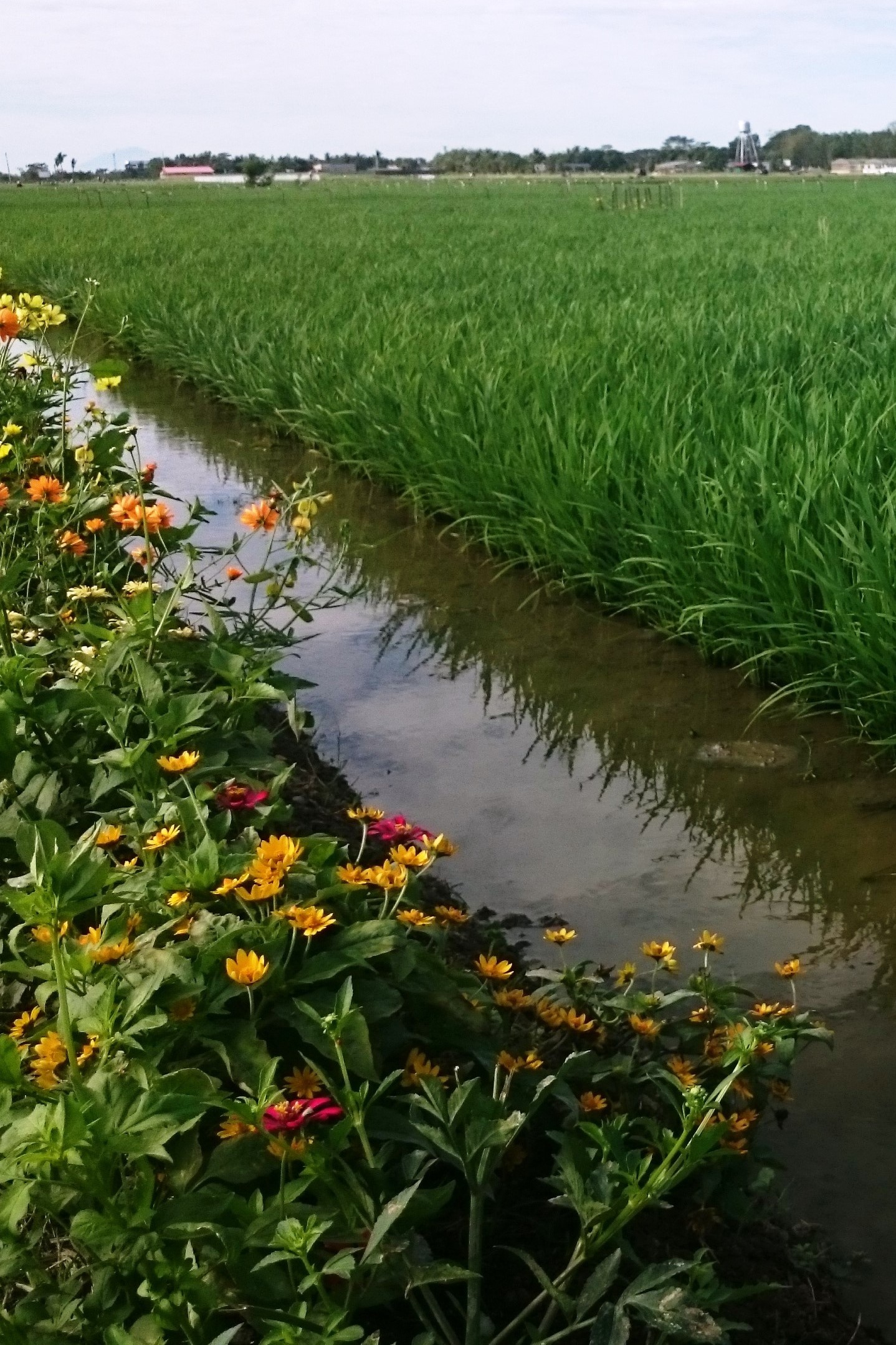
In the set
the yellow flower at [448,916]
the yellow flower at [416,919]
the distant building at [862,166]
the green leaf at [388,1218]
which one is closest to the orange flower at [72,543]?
the yellow flower at [448,916]

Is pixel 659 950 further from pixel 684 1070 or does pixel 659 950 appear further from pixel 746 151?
Result: pixel 746 151

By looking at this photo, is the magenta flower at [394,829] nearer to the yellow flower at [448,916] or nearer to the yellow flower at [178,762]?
the yellow flower at [448,916]

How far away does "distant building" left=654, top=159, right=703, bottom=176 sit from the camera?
8836 cm

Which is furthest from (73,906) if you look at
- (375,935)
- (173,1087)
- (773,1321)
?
(773,1321)

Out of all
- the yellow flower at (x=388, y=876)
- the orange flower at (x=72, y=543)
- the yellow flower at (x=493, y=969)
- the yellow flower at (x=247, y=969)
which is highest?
the orange flower at (x=72, y=543)

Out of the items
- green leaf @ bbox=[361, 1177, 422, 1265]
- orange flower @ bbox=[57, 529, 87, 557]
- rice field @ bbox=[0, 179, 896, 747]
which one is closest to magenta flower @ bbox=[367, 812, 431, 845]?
green leaf @ bbox=[361, 1177, 422, 1265]

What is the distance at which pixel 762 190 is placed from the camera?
121ft

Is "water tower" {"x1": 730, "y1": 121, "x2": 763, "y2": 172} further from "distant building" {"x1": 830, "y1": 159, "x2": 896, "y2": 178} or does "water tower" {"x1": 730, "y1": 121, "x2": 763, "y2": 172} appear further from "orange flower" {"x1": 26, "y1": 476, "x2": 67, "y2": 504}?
"orange flower" {"x1": 26, "y1": 476, "x2": 67, "y2": 504}

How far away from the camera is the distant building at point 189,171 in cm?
10362

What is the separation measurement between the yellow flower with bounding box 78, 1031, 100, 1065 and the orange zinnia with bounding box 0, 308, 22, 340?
5.73ft

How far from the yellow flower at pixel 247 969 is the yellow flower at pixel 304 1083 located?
12 centimetres

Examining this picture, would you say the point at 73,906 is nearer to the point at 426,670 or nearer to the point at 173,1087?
the point at 173,1087

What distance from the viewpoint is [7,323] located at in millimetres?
2594

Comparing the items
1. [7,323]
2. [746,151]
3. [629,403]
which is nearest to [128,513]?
[7,323]
